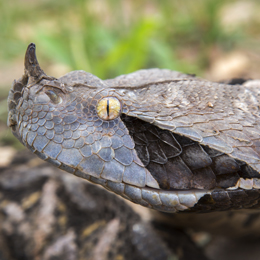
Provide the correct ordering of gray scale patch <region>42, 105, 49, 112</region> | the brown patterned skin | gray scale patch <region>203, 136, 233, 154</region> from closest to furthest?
gray scale patch <region>203, 136, 233, 154</region> < gray scale patch <region>42, 105, 49, 112</region> < the brown patterned skin

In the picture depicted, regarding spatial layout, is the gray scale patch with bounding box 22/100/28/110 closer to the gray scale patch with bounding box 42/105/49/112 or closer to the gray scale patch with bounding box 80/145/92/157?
the gray scale patch with bounding box 42/105/49/112

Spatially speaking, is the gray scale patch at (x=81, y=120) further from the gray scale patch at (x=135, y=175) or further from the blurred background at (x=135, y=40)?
the blurred background at (x=135, y=40)

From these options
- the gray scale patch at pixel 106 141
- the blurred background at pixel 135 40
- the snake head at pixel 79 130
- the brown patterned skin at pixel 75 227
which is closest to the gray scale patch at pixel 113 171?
the snake head at pixel 79 130

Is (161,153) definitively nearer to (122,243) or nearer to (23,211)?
(122,243)

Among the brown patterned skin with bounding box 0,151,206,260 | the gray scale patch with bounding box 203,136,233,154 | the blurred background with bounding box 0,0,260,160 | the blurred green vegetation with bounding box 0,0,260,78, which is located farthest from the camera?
the blurred background with bounding box 0,0,260,160

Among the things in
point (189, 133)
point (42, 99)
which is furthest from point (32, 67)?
point (189, 133)

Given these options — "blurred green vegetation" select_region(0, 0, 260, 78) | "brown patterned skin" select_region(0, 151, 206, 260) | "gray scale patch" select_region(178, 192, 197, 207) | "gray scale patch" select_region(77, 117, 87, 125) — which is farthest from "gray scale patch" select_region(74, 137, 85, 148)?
"blurred green vegetation" select_region(0, 0, 260, 78)

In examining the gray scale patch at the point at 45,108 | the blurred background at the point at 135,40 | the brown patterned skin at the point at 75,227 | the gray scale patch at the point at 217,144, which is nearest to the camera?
the gray scale patch at the point at 217,144
